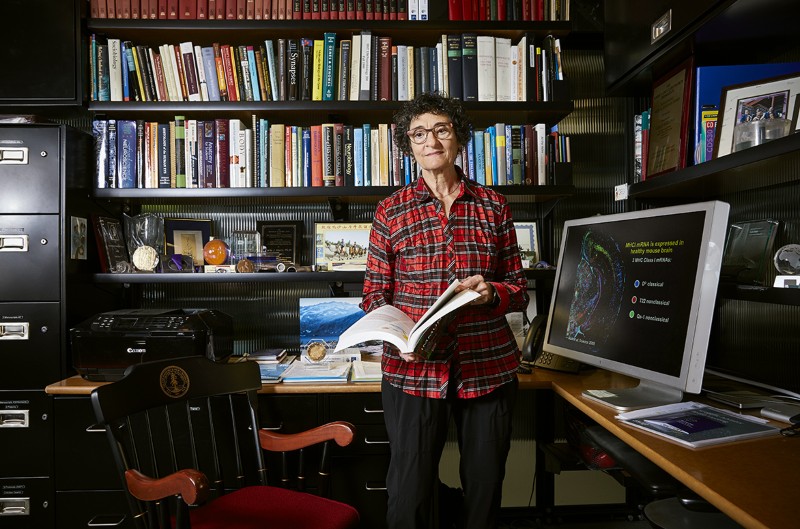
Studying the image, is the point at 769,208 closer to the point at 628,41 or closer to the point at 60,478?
the point at 628,41

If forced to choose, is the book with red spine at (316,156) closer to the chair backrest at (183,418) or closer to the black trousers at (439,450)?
the chair backrest at (183,418)

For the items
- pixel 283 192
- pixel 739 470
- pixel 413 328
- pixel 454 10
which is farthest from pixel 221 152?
pixel 739 470

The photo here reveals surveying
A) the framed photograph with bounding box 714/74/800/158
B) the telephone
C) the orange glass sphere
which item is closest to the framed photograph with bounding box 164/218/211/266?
the orange glass sphere

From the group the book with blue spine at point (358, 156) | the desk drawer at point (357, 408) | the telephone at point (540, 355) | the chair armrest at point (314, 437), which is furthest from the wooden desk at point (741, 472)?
the book with blue spine at point (358, 156)

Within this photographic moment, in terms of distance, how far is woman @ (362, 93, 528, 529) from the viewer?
147cm

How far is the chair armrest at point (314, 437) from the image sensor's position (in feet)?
5.31

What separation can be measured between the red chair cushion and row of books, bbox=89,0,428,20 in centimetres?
172

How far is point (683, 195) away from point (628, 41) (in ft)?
1.98

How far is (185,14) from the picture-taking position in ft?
6.95

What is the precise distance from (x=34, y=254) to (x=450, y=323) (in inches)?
64.3

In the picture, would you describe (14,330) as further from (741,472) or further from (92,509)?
(741,472)

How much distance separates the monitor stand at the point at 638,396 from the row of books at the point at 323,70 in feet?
3.85

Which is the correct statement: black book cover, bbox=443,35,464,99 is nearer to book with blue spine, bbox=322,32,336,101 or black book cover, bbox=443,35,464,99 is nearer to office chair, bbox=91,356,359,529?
book with blue spine, bbox=322,32,336,101

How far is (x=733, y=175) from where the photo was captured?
1.61 meters
